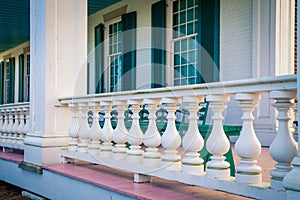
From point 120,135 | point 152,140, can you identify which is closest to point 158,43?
point 120,135

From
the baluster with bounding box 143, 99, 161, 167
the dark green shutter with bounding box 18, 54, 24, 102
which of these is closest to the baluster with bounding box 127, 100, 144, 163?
the baluster with bounding box 143, 99, 161, 167

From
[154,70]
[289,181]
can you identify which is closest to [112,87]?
[154,70]

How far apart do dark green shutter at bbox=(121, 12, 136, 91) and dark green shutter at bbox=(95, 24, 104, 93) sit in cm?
92

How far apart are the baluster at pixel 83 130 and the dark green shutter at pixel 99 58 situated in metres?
4.96

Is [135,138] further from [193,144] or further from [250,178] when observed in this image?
[250,178]

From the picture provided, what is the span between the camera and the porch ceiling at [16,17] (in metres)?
7.92

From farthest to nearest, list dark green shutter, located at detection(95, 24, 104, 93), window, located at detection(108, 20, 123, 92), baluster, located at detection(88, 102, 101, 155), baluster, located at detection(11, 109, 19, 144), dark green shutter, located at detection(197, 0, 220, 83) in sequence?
dark green shutter, located at detection(95, 24, 104, 93), window, located at detection(108, 20, 123, 92), dark green shutter, located at detection(197, 0, 220, 83), baluster, located at detection(11, 109, 19, 144), baluster, located at detection(88, 102, 101, 155)

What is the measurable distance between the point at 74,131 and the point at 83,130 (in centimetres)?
24

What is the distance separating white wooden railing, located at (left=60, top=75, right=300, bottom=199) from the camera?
2.03 m

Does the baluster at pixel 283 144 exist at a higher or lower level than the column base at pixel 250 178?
higher

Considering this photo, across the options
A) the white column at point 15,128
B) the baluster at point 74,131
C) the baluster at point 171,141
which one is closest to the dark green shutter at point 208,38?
the baluster at point 74,131

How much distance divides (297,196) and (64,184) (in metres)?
2.59

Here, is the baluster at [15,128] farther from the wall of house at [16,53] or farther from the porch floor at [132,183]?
the wall of house at [16,53]

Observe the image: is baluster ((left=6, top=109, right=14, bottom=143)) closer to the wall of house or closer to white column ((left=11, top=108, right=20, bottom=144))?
white column ((left=11, top=108, right=20, bottom=144))
